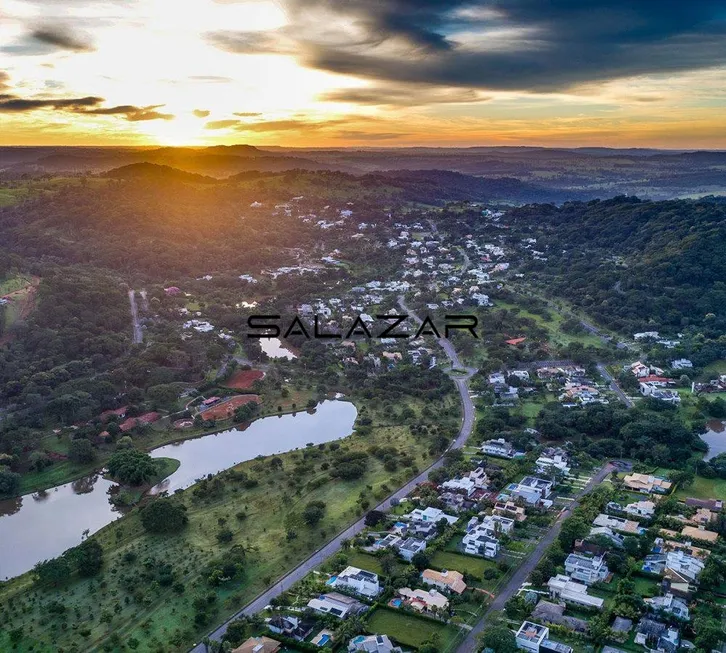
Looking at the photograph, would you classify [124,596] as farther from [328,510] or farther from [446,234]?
[446,234]

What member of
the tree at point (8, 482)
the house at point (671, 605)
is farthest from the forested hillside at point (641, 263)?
the tree at point (8, 482)

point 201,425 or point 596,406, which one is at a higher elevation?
point 596,406

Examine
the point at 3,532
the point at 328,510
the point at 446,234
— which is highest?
the point at 446,234

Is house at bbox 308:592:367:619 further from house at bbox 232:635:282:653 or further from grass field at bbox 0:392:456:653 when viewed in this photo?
grass field at bbox 0:392:456:653

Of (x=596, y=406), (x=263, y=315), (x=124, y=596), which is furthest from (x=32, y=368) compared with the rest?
(x=596, y=406)

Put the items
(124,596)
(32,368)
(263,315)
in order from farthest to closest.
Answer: (263,315) → (32,368) → (124,596)

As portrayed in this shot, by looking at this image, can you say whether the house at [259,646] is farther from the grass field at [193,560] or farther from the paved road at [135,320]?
the paved road at [135,320]
